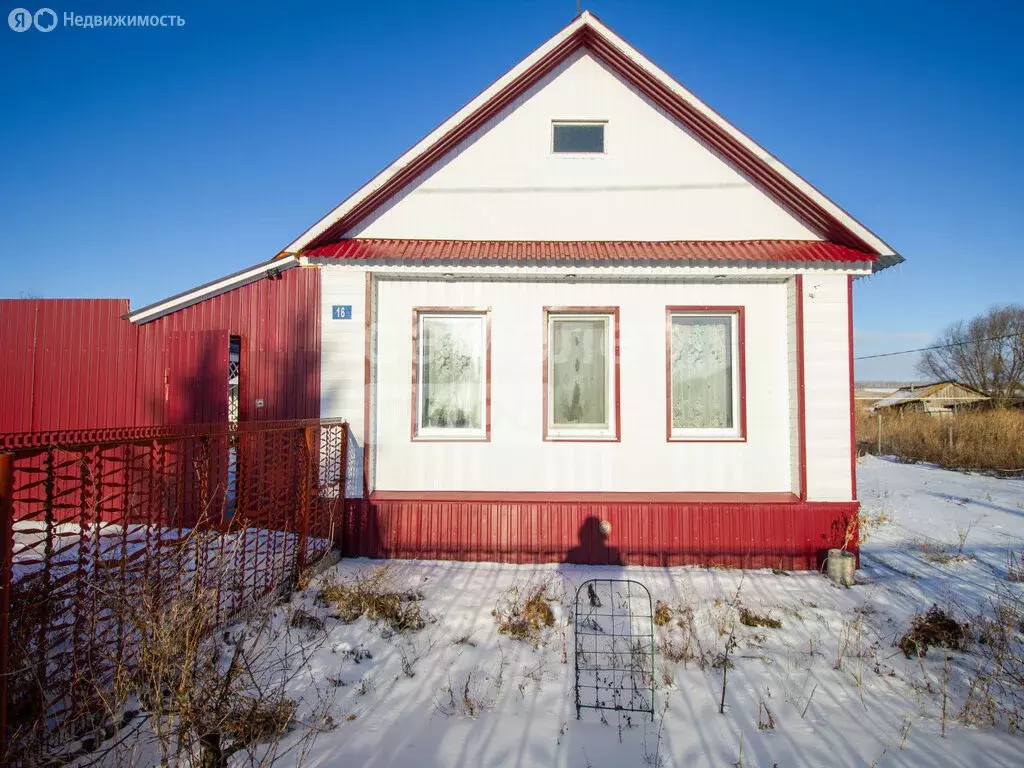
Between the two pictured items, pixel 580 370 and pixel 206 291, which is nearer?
pixel 580 370

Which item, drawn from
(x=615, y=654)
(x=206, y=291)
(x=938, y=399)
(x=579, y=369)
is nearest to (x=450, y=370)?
(x=579, y=369)

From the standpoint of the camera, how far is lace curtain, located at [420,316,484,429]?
682 centimetres

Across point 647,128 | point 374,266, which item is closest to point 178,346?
point 374,266

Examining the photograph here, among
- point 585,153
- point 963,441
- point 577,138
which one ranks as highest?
point 577,138

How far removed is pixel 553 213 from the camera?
264 inches

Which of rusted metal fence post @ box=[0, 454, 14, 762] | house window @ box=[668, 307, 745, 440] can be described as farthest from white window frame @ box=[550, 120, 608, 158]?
rusted metal fence post @ box=[0, 454, 14, 762]

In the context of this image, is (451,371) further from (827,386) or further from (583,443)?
(827,386)

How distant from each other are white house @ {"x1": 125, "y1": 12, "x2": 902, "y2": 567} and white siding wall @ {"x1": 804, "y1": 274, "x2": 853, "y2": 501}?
0.02 m

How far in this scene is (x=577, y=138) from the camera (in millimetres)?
6855

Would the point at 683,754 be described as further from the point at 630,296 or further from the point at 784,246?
the point at 784,246

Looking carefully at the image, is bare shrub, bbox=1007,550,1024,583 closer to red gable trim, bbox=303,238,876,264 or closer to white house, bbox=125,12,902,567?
white house, bbox=125,12,902,567

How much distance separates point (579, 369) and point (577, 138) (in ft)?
9.96

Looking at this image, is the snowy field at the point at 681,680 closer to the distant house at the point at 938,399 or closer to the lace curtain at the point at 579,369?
the lace curtain at the point at 579,369

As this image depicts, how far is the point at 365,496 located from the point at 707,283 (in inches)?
200
